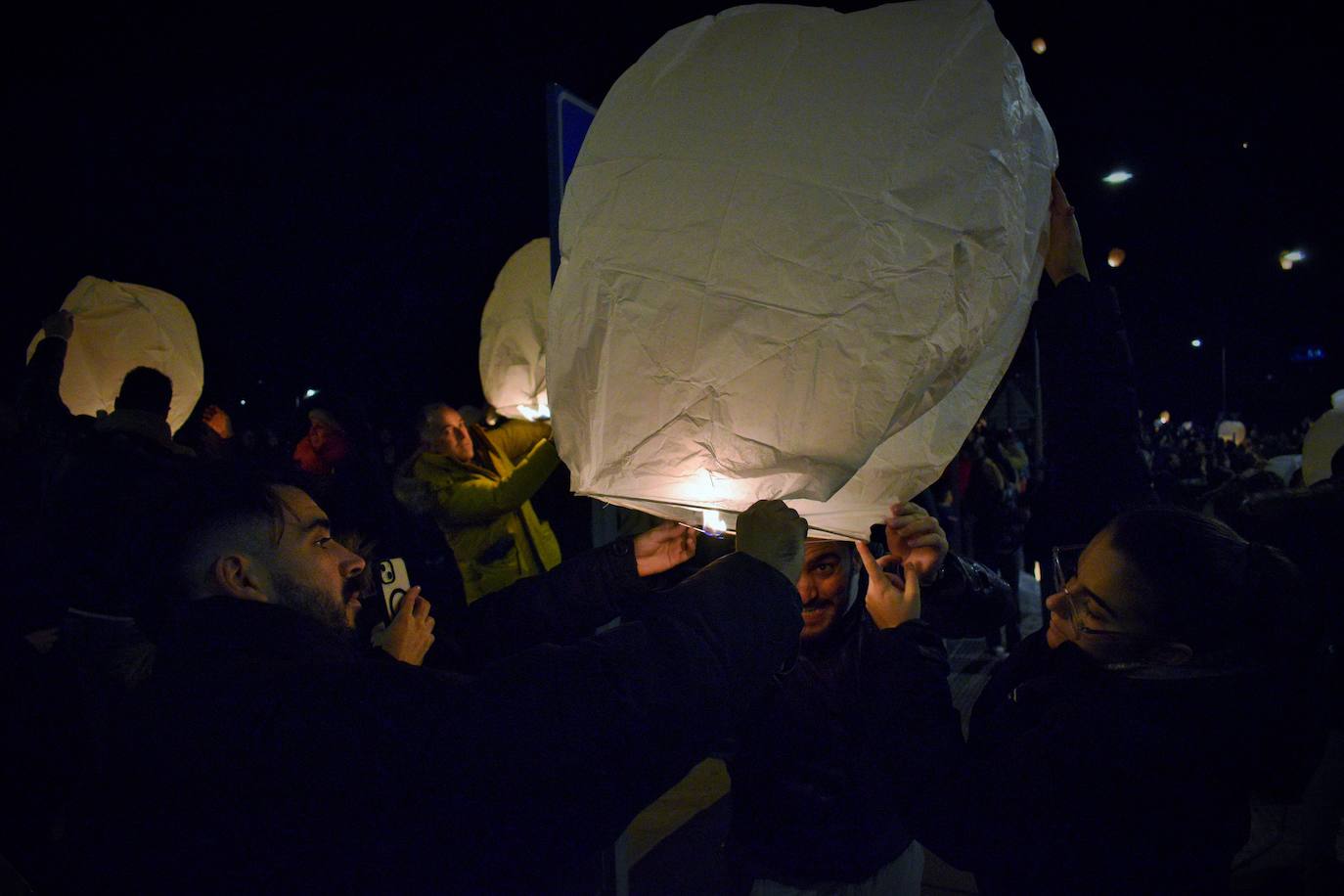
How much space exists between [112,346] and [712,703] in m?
5.07

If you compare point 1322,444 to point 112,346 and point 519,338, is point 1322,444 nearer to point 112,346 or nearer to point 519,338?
point 519,338

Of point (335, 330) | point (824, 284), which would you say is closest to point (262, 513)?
point (824, 284)

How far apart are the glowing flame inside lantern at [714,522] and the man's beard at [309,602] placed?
673mm

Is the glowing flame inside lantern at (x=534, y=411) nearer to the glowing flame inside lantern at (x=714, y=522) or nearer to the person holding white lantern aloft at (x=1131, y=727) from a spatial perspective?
the glowing flame inside lantern at (x=714, y=522)

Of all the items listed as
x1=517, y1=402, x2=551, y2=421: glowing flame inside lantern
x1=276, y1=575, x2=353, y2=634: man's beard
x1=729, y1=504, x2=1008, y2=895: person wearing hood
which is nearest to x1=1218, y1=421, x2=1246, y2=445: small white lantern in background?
x1=517, y1=402, x2=551, y2=421: glowing flame inside lantern

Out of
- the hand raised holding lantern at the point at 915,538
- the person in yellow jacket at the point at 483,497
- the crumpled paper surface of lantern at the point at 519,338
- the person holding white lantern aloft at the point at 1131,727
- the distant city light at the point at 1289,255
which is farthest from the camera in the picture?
the distant city light at the point at 1289,255

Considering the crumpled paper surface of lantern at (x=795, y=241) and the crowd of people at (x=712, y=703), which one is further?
the crumpled paper surface of lantern at (x=795, y=241)

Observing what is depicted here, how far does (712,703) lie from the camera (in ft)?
3.70

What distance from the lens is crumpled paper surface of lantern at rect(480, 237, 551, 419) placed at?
389 centimetres

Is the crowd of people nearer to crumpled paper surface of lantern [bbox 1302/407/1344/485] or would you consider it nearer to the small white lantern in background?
crumpled paper surface of lantern [bbox 1302/407/1344/485]

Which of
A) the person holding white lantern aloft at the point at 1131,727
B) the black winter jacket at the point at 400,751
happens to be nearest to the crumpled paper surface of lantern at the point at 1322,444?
the person holding white lantern aloft at the point at 1131,727

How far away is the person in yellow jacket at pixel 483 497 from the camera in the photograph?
4.45 metres

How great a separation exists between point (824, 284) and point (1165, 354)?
4349 cm

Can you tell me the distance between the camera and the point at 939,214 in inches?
47.5
